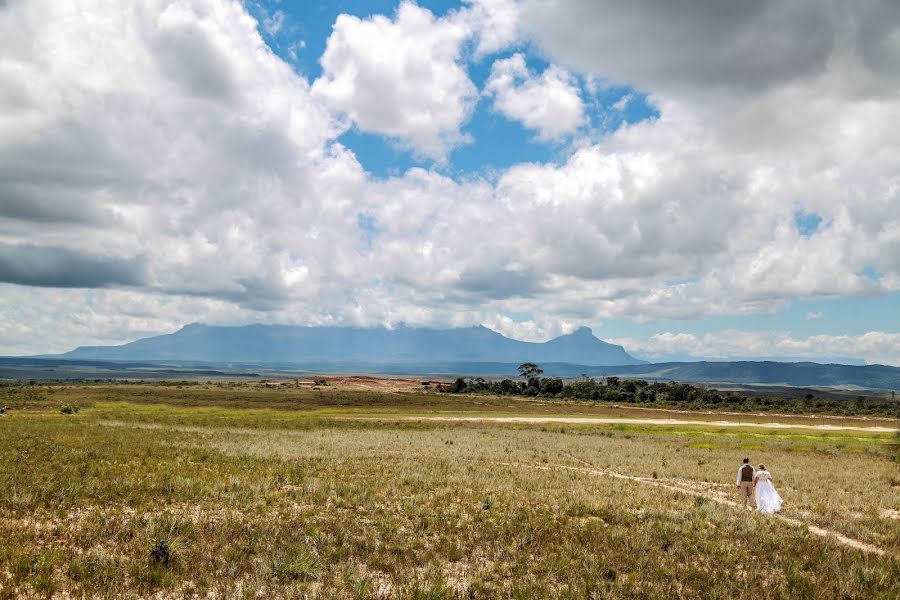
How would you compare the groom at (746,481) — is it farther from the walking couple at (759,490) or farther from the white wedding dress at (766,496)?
the white wedding dress at (766,496)

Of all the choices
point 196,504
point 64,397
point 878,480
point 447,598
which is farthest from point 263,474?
point 64,397

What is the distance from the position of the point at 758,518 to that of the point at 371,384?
172 meters

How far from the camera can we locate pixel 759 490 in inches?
873

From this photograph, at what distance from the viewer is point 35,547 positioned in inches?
508

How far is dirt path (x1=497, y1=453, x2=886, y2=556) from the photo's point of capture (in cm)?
1691

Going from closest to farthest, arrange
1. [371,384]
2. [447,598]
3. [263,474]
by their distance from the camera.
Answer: [447,598]
[263,474]
[371,384]

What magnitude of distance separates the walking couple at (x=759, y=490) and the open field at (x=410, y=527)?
71 cm

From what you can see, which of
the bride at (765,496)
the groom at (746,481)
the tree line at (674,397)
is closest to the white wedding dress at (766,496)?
the bride at (765,496)

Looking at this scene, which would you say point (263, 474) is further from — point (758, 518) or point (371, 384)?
point (371, 384)

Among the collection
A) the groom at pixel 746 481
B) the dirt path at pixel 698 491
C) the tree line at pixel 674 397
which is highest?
the groom at pixel 746 481

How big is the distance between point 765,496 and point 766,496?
0.13ft

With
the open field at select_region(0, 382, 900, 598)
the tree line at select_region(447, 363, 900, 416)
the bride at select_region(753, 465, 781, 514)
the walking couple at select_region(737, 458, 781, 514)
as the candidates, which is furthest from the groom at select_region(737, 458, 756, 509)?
the tree line at select_region(447, 363, 900, 416)

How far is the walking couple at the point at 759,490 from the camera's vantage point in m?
21.8

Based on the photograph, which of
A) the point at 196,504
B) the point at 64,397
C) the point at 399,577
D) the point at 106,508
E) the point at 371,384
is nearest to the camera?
the point at 399,577
